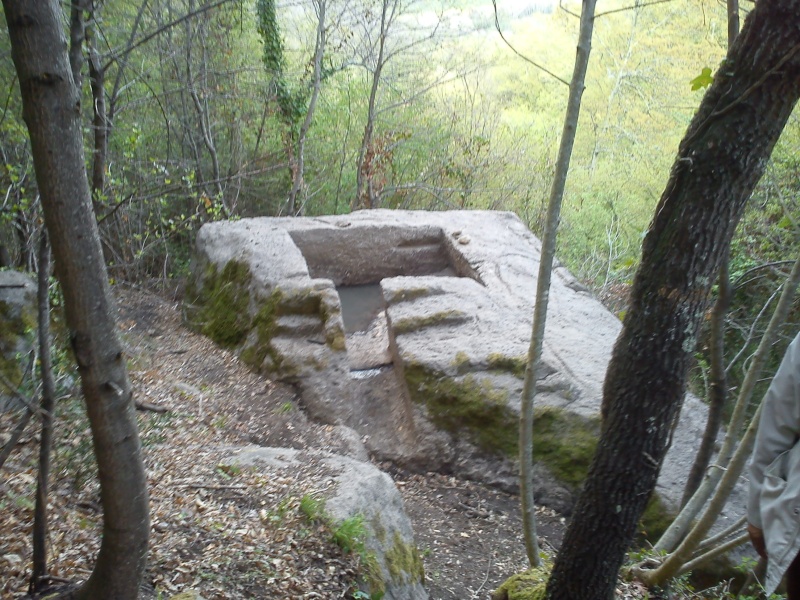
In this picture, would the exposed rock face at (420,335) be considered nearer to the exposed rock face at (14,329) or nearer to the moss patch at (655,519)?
the moss patch at (655,519)

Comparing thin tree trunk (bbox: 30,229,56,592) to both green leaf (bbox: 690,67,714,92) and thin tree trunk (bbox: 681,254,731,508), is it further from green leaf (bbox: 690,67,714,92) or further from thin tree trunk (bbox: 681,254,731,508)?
thin tree trunk (bbox: 681,254,731,508)

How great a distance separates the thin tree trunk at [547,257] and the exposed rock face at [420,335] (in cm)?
164

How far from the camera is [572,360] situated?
488 centimetres

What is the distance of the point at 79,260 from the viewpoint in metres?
1.59

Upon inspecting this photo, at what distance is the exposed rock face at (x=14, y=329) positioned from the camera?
133 inches

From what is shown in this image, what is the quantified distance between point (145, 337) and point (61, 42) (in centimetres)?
457

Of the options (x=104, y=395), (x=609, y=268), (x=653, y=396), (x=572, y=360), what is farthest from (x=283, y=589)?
(x=609, y=268)

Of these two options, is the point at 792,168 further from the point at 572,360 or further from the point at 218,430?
the point at 218,430

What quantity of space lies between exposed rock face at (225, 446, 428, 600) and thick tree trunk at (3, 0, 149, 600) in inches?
47.7

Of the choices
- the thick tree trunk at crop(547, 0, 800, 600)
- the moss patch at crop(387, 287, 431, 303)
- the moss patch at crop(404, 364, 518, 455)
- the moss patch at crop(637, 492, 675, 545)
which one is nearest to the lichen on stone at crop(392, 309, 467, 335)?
the moss patch at crop(387, 287, 431, 303)

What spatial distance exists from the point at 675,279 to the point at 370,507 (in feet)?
5.87

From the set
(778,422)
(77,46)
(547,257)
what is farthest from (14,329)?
(778,422)

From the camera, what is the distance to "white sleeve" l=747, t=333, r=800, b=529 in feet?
5.44

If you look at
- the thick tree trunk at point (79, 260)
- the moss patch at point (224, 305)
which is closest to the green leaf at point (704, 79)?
the thick tree trunk at point (79, 260)
